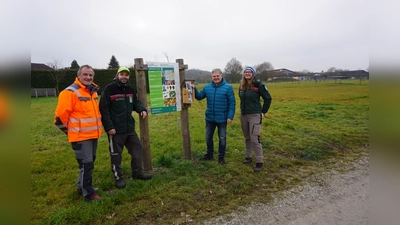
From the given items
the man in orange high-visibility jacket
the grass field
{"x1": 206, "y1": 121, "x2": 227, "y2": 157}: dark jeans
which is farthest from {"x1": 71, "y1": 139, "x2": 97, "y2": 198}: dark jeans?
{"x1": 206, "y1": 121, "x2": 227, "y2": 157}: dark jeans

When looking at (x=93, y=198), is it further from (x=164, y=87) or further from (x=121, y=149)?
(x=164, y=87)

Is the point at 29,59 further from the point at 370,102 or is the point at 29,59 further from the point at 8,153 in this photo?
the point at 370,102

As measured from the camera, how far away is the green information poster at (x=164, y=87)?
4801 millimetres

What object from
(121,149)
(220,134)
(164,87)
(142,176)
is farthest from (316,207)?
(164,87)

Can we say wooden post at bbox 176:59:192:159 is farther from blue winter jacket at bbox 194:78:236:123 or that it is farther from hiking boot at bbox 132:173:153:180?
hiking boot at bbox 132:173:153:180

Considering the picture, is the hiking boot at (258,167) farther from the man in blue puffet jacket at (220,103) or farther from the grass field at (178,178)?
the man in blue puffet jacket at (220,103)

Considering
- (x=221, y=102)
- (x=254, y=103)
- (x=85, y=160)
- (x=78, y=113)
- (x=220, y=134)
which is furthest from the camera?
(x=220, y=134)

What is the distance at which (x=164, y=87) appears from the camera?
5.00 meters

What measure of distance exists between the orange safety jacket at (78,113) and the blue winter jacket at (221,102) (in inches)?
95.2

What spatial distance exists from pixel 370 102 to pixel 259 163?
3858 millimetres

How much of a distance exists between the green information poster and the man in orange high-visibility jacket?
126 cm

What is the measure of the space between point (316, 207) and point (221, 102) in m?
2.63

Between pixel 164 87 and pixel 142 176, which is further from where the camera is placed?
pixel 164 87

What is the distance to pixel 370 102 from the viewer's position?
4.46 feet
